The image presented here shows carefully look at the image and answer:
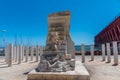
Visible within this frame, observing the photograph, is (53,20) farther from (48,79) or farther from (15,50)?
(15,50)

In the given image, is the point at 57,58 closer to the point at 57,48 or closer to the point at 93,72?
the point at 57,48

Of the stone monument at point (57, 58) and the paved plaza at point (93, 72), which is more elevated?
the stone monument at point (57, 58)

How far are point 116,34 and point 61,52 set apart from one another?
3182 cm

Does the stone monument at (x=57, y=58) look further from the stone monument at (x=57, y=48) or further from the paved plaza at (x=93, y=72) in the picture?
the paved plaza at (x=93, y=72)

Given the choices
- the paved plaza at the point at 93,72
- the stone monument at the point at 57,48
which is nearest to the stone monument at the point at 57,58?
the stone monument at the point at 57,48

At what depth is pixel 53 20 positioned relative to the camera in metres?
9.76

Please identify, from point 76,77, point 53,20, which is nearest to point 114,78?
point 76,77

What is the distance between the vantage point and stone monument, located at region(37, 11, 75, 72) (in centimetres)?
787

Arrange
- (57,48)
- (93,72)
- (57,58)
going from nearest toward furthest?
1. (57,58)
2. (57,48)
3. (93,72)

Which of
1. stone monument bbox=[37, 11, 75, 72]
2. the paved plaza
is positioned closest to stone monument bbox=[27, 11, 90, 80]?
stone monument bbox=[37, 11, 75, 72]

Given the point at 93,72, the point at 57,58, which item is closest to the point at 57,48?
the point at 57,58

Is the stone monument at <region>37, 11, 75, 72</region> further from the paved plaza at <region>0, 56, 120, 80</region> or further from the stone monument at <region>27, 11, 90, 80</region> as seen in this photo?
the paved plaza at <region>0, 56, 120, 80</region>

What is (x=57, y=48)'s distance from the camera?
352 inches

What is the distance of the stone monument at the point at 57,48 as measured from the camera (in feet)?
25.8
